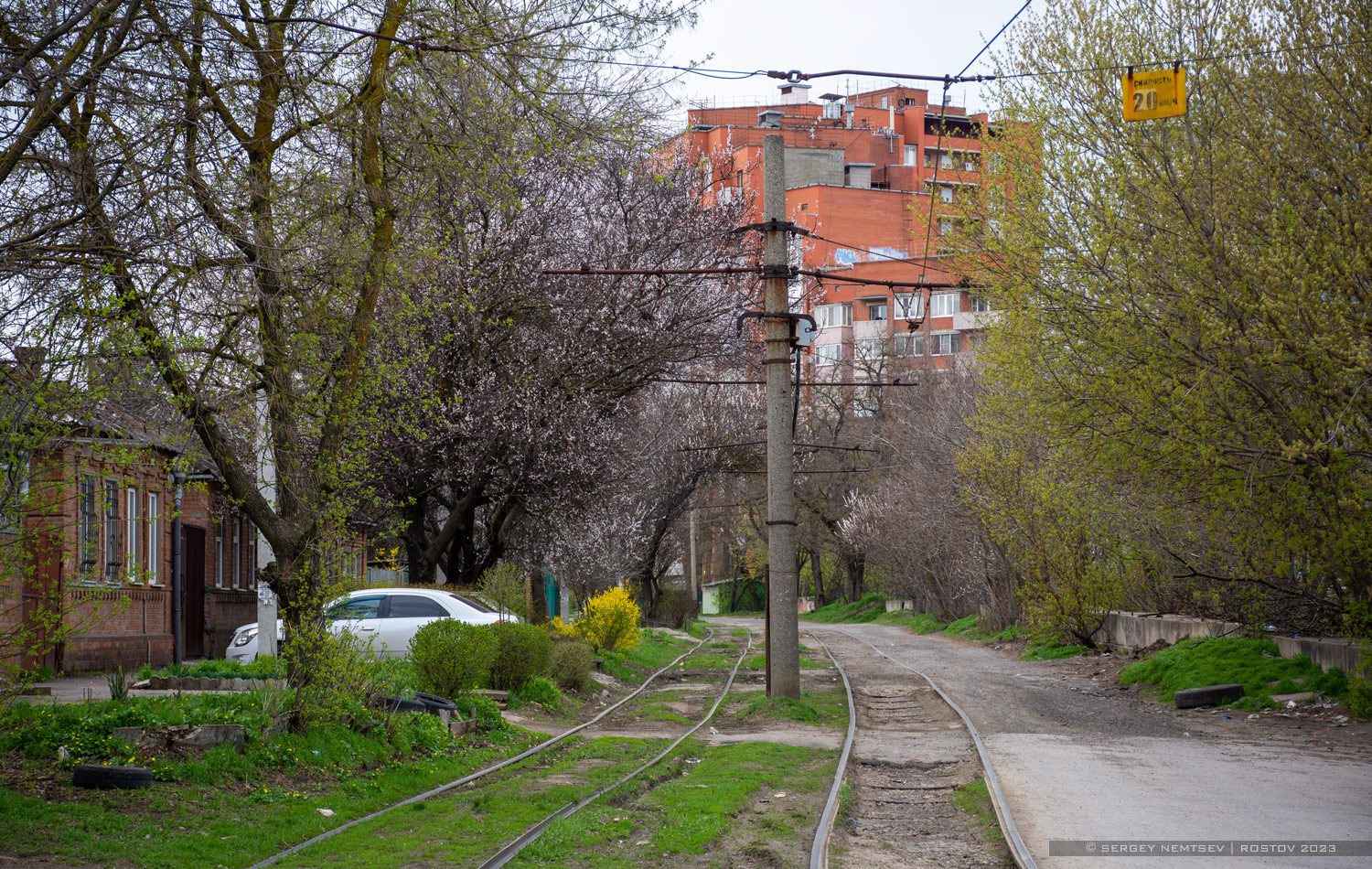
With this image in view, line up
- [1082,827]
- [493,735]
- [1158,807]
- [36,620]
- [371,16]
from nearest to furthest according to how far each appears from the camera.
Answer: [36,620] → [1082,827] → [1158,807] → [371,16] → [493,735]

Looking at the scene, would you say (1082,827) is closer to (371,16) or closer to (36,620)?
(36,620)

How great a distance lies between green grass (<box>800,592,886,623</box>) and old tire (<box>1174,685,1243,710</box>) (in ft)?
125

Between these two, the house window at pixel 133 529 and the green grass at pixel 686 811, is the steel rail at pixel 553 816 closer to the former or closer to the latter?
the green grass at pixel 686 811

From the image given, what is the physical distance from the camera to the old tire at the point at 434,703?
13.4m

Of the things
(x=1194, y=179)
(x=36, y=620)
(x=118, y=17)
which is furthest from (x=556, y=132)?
(x=1194, y=179)

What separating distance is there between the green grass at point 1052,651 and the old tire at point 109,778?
21.5 metres

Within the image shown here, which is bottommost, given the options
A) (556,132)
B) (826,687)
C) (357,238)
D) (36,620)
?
(826,687)

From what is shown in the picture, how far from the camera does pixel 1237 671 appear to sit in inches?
693

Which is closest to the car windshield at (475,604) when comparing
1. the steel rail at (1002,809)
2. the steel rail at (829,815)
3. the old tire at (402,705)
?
the old tire at (402,705)

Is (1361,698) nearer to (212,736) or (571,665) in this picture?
(571,665)

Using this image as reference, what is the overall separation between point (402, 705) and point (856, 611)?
4796 cm

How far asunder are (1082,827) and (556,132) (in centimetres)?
716

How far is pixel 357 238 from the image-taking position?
10320 millimetres

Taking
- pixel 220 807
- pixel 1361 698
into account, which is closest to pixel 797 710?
pixel 1361 698
